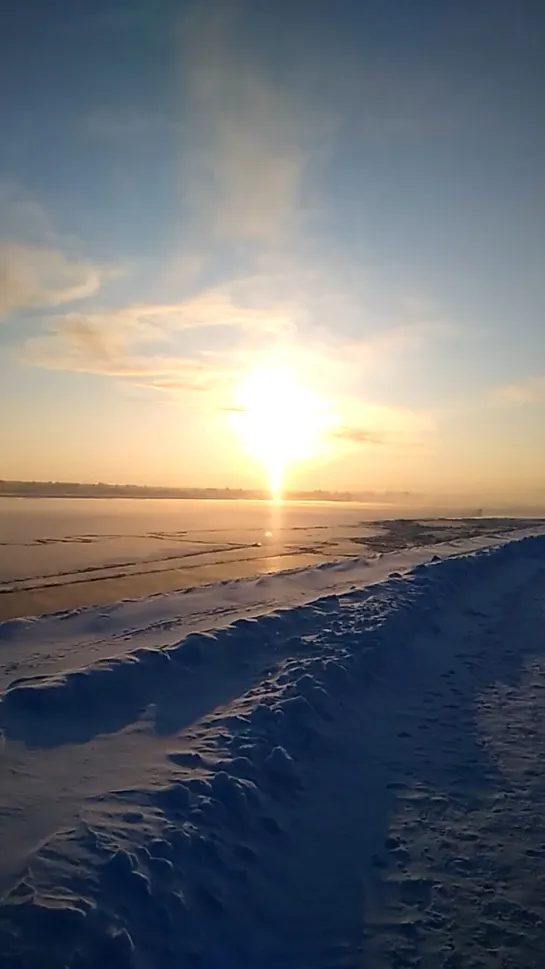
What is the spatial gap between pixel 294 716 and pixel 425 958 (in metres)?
3.42

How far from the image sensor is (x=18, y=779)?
19.0 feet

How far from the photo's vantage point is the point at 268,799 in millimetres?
5855

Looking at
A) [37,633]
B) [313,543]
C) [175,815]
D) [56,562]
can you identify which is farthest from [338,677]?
[313,543]

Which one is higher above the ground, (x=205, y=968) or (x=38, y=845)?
(x=38, y=845)

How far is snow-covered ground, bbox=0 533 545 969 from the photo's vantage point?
4168 mm

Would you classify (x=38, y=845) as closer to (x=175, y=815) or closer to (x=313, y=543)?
(x=175, y=815)

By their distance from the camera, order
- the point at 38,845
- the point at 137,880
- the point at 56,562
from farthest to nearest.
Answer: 1. the point at 56,562
2. the point at 38,845
3. the point at 137,880

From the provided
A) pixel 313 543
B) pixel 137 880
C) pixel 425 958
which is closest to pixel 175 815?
pixel 137 880

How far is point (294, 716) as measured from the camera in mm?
7441

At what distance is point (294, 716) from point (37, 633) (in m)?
5.90

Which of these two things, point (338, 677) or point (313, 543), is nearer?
point (338, 677)

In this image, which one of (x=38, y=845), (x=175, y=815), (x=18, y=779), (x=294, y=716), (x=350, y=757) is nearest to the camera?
(x=38, y=845)

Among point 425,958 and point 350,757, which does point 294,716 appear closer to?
point 350,757

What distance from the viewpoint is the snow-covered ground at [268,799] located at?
4168 mm
